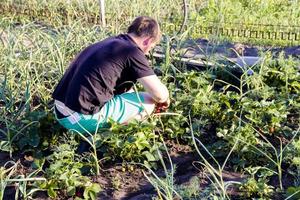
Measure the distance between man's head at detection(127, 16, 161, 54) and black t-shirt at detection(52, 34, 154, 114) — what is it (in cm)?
5

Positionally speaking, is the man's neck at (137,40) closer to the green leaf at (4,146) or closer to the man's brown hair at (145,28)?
the man's brown hair at (145,28)

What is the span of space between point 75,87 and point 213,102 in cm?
97

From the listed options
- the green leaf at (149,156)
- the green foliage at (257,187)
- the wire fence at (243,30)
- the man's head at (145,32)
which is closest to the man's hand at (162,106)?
the man's head at (145,32)

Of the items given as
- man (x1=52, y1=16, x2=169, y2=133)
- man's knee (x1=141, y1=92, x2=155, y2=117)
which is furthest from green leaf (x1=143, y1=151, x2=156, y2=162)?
man's knee (x1=141, y1=92, x2=155, y2=117)

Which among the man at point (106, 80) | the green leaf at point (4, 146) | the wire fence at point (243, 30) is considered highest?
the man at point (106, 80)

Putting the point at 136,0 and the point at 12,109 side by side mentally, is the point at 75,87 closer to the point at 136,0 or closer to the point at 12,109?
the point at 12,109

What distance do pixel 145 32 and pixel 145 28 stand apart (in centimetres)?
3

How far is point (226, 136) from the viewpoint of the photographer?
3559 mm

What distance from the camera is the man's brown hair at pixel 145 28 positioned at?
378cm

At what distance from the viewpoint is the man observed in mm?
3756

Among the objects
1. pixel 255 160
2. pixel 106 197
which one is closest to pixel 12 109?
pixel 106 197

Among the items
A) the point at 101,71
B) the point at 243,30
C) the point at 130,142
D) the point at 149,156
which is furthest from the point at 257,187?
the point at 243,30

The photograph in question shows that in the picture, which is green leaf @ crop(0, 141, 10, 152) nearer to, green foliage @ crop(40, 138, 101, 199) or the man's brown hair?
green foliage @ crop(40, 138, 101, 199)

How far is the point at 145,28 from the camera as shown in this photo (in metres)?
3.78
